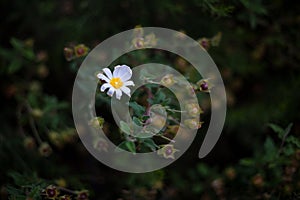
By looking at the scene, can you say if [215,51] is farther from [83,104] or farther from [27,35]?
[27,35]

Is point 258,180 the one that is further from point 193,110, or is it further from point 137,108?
point 137,108

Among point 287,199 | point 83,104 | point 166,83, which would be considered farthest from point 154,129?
point 287,199

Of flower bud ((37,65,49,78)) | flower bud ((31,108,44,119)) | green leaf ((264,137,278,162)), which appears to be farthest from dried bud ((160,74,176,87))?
flower bud ((37,65,49,78))

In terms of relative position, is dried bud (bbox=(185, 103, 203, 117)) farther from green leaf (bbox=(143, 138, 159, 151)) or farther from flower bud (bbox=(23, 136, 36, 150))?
flower bud (bbox=(23, 136, 36, 150))

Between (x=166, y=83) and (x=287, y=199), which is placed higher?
(x=166, y=83)

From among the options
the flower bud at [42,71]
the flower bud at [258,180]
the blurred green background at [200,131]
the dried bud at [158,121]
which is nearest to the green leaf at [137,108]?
the dried bud at [158,121]

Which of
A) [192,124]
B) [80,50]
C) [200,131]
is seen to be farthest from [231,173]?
[80,50]
